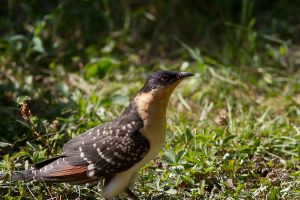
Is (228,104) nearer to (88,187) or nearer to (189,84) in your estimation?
(189,84)

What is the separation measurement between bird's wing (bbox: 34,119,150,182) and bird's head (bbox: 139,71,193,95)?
0.24m

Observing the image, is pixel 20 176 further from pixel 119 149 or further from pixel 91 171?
pixel 119 149

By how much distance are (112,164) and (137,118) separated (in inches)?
14.0

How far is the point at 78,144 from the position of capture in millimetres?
4262

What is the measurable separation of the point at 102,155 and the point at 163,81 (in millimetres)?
624

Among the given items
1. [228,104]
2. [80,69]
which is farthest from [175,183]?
[80,69]

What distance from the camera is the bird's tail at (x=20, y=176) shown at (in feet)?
13.5

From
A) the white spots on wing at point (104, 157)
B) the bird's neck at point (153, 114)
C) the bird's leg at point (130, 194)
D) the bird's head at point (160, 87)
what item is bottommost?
the bird's leg at point (130, 194)

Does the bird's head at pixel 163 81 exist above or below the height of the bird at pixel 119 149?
above

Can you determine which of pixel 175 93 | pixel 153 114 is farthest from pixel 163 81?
pixel 175 93

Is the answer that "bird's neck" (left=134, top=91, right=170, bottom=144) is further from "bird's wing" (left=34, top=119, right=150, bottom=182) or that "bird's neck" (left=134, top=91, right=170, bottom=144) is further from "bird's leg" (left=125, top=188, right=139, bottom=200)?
"bird's leg" (left=125, top=188, right=139, bottom=200)

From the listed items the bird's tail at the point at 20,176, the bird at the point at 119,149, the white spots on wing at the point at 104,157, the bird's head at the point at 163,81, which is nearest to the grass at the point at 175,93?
the bird's tail at the point at 20,176

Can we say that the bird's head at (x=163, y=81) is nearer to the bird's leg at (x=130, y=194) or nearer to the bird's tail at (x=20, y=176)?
the bird's leg at (x=130, y=194)

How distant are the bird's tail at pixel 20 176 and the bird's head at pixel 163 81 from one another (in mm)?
920
